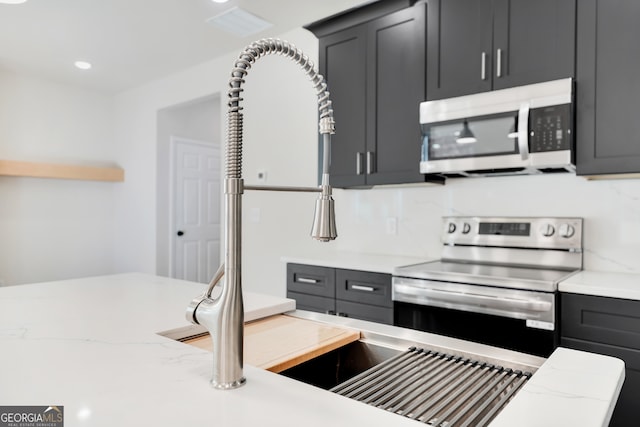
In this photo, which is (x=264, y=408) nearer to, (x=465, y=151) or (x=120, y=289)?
(x=120, y=289)

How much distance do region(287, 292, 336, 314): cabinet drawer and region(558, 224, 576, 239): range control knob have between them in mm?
1281

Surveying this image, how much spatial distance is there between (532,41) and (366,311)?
1.61 m

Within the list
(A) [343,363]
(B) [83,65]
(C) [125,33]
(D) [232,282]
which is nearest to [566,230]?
(A) [343,363]

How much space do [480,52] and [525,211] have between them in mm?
904

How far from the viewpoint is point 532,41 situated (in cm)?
211

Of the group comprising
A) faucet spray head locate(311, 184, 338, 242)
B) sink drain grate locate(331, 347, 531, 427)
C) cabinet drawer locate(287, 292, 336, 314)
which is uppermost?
faucet spray head locate(311, 184, 338, 242)

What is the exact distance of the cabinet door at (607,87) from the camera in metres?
1.86

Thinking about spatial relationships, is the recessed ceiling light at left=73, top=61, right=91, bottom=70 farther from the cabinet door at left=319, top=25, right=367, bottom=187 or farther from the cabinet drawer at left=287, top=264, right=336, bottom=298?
the cabinet drawer at left=287, top=264, right=336, bottom=298

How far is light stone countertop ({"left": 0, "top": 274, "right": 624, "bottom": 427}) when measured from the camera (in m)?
0.62

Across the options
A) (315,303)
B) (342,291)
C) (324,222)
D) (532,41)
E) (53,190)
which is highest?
(532,41)

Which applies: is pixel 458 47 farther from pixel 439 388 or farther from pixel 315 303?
pixel 439 388

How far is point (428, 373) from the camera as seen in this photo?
3.06 feet

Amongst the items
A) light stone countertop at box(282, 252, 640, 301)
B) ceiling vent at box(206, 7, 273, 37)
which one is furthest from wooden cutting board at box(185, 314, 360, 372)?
ceiling vent at box(206, 7, 273, 37)

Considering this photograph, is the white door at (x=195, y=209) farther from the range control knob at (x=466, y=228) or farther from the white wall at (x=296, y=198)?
the range control knob at (x=466, y=228)
